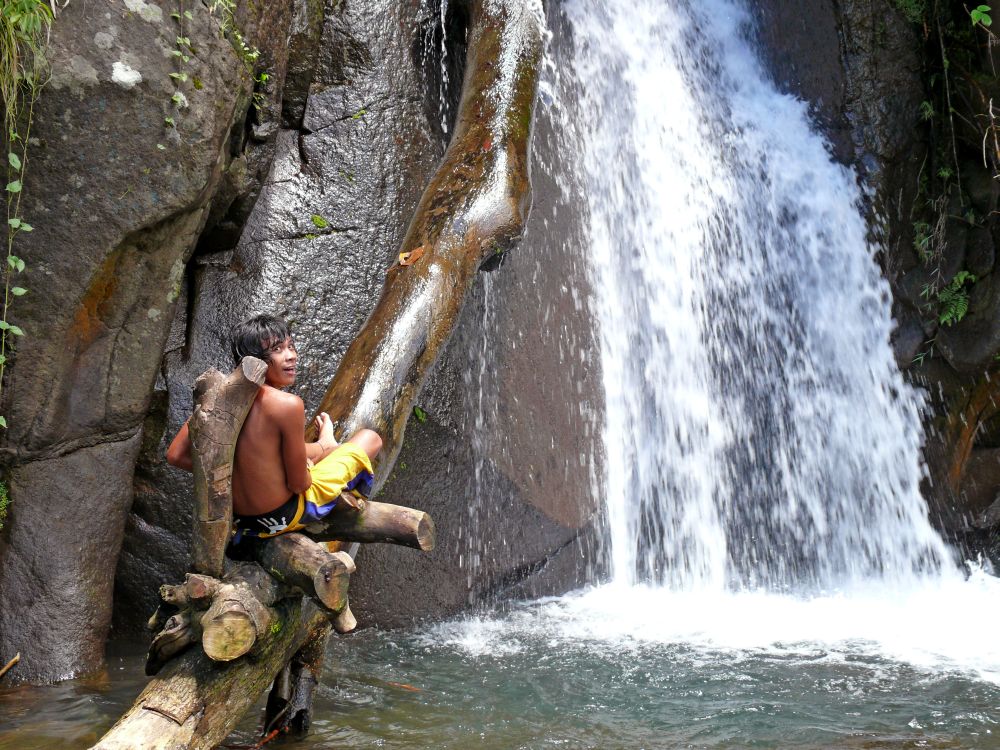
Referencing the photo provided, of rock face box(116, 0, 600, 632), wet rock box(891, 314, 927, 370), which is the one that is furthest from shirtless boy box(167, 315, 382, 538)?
wet rock box(891, 314, 927, 370)

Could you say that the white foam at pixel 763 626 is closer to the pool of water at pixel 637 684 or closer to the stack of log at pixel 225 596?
the pool of water at pixel 637 684

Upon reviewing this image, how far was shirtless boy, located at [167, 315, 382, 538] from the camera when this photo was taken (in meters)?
3.02

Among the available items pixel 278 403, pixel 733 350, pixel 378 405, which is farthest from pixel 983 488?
pixel 278 403

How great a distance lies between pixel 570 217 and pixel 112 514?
393cm

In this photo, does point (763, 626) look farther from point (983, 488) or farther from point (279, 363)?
point (279, 363)

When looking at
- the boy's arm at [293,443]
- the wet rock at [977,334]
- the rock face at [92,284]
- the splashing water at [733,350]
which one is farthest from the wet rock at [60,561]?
the wet rock at [977,334]

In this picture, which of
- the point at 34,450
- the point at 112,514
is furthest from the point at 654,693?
the point at 34,450

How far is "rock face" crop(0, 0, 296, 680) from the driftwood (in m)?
1.13

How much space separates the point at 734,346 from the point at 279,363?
499cm

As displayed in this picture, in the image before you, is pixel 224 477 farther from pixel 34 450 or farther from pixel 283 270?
pixel 283 270

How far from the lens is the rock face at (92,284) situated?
4.07 metres

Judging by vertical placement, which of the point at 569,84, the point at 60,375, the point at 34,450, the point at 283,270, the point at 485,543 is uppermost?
the point at 569,84

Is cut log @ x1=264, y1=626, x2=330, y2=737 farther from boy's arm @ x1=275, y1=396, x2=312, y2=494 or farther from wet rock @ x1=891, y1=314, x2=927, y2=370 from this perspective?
wet rock @ x1=891, y1=314, x2=927, y2=370

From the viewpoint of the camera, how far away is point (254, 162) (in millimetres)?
5543
